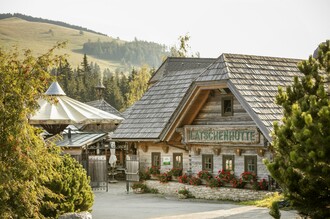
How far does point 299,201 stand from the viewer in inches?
453

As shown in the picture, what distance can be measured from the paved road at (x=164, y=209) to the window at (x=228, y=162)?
1.73m

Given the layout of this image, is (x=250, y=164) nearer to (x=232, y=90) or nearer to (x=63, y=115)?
(x=232, y=90)

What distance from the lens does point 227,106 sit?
26.6 metres

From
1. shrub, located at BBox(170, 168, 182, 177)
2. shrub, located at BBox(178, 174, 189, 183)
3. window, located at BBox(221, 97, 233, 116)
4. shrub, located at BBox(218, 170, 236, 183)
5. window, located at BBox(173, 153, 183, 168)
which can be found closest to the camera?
shrub, located at BBox(218, 170, 236, 183)

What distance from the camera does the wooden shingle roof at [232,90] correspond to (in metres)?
24.1

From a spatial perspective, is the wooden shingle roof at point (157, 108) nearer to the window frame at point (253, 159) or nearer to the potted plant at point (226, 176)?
the potted plant at point (226, 176)

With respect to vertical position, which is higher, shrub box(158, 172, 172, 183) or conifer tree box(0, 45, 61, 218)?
conifer tree box(0, 45, 61, 218)

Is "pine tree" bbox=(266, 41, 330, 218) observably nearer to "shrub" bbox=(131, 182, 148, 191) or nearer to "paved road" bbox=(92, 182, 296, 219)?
"paved road" bbox=(92, 182, 296, 219)

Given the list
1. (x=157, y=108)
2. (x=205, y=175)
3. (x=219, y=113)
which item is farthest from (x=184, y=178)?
(x=157, y=108)

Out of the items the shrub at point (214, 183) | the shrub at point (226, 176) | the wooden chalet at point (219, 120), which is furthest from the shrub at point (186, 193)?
the shrub at point (226, 176)

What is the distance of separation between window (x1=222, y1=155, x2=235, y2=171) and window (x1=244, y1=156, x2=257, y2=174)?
796 mm

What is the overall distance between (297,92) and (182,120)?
14.8 meters

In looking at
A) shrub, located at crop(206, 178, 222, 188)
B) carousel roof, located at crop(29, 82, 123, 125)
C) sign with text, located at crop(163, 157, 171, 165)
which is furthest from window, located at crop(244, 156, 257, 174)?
carousel roof, located at crop(29, 82, 123, 125)

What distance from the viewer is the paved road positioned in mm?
19783
